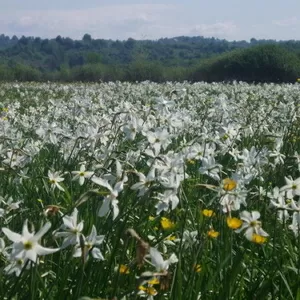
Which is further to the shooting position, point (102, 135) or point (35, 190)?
point (35, 190)

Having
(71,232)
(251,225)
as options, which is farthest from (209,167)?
(71,232)

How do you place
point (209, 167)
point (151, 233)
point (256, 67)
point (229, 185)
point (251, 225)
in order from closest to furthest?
point (251, 225) → point (229, 185) → point (209, 167) → point (151, 233) → point (256, 67)

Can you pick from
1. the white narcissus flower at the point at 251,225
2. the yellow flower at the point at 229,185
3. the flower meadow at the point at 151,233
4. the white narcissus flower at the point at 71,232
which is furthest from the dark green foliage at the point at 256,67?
the white narcissus flower at the point at 71,232

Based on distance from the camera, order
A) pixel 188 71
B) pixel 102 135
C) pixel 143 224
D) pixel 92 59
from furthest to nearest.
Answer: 1. pixel 92 59
2. pixel 188 71
3. pixel 102 135
4. pixel 143 224

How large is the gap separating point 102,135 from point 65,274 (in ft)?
4.93

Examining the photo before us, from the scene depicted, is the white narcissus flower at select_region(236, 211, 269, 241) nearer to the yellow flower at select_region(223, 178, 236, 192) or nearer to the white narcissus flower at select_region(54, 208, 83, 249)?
the yellow flower at select_region(223, 178, 236, 192)

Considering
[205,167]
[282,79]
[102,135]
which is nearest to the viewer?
[205,167]

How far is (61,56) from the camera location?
16238 centimetres

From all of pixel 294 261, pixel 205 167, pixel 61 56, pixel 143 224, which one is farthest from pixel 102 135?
pixel 61 56

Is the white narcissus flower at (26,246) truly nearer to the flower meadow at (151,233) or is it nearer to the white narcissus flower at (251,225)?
the flower meadow at (151,233)

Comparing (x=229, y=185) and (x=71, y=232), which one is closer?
(x=71, y=232)

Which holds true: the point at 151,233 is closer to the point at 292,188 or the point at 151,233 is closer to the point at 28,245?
the point at 292,188

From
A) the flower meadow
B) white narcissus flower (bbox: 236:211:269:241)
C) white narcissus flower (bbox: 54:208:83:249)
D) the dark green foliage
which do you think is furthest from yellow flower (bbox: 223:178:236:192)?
the dark green foliage

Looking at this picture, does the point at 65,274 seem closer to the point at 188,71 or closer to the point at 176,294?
the point at 176,294
